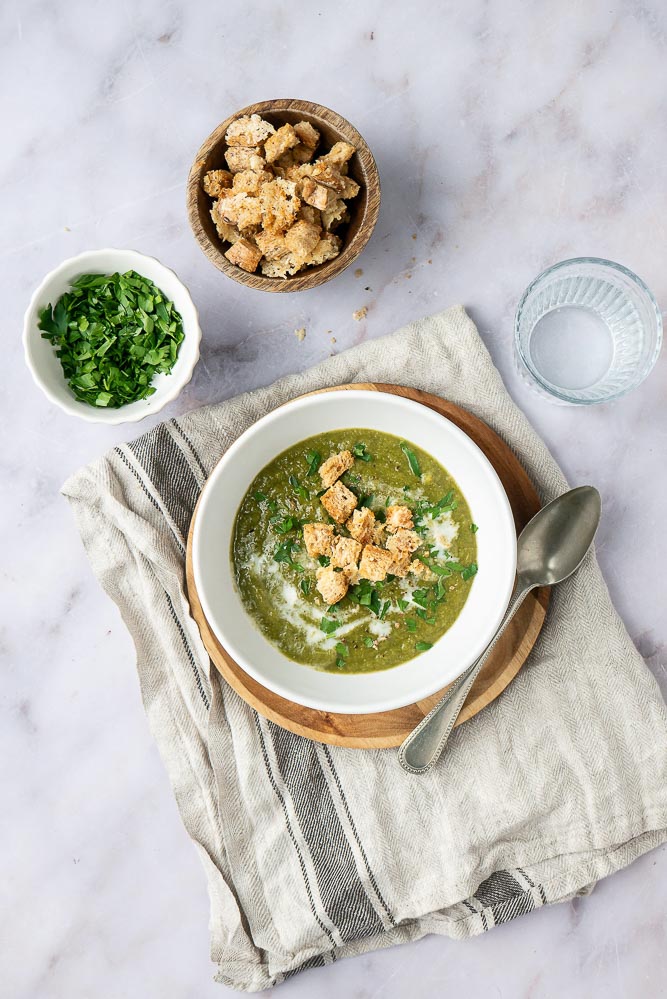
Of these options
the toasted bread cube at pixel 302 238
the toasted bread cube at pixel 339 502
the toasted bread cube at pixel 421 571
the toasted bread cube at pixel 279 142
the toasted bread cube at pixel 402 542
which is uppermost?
the toasted bread cube at pixel 279 142

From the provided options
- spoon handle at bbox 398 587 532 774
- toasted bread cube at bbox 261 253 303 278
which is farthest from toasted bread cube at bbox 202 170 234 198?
spoon handle at bbox 398 587 532 774

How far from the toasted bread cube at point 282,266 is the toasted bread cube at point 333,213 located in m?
0.19

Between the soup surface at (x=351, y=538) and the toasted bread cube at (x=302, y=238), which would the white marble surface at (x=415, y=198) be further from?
the soup surface at (x=351, y=538)

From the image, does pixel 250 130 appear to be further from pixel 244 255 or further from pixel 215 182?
pixel 244 255

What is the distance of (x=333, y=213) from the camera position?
2.94 meters

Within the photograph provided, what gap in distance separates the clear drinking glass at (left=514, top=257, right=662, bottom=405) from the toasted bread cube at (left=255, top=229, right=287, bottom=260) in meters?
0.93

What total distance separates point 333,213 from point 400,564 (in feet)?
4.19

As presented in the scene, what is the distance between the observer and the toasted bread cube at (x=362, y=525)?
115 inches

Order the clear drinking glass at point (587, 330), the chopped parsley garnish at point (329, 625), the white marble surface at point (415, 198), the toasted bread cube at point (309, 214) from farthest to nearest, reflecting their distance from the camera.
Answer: the white marble surface at point (415, 198)
the clear drinking glass at point (587, 330)
the chopped parsley garnish at point (329, 625)
the toasted bread cube at point (309, 214)

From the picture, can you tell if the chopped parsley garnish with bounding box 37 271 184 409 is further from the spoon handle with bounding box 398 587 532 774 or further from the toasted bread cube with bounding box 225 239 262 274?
the spoon handle with bounding box 398 587 532 774

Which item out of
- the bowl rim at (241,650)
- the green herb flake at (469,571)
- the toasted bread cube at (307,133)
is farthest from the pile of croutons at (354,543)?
the toasted bread cube at (307,133)

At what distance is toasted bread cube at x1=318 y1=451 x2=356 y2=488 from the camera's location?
296 centimetres

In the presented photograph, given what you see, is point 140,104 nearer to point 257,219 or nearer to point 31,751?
point 257,219

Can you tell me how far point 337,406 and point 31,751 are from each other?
6.13ft
